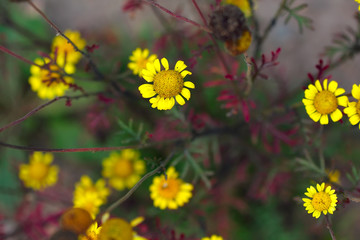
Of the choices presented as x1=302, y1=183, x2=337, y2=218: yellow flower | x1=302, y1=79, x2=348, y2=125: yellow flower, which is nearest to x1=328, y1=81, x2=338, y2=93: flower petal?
x1=302, y1=79, x2=348, y2=125: yellow flower

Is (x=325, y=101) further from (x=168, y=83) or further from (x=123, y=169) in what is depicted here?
(x=123, y=169)

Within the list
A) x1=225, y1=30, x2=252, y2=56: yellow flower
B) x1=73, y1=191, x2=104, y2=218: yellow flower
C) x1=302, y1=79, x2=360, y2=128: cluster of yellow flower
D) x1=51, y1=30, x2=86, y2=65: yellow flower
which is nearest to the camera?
x1=225, y1=30, x2=252, y2=56: yellow flower

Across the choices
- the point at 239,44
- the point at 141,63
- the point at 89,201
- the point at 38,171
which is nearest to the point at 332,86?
the point at 239,44

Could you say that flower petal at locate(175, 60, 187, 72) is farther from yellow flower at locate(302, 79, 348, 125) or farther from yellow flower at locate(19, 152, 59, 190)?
yellow flower at locate(19, 152, 59, 190)

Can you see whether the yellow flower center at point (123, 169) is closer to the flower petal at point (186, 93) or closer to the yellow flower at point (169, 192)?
the yellow flower at point (169, 192)

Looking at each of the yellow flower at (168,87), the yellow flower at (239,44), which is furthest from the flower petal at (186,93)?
the yellow flower at (239,44)

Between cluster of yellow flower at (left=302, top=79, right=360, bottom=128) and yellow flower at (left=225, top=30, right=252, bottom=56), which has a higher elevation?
yellow flower at (left=225, top=30, right=252, bottom=56)
